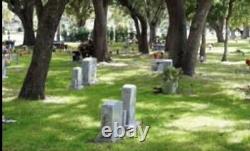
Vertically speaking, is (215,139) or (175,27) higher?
(175,27)

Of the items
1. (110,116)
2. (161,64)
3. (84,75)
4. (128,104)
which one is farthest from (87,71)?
(110,116)

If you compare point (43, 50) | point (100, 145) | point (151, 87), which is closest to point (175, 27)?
point (151, 87)

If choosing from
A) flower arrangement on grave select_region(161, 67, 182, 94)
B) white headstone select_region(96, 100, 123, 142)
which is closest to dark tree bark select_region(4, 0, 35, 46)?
flower arrangement on grave select_region(161, 67, 182, 94)

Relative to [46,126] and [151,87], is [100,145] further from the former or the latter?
[151,87]

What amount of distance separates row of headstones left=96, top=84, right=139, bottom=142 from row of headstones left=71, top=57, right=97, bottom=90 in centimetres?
627

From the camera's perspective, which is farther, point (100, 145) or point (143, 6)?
point (143, 6)

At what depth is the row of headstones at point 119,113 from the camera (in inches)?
400

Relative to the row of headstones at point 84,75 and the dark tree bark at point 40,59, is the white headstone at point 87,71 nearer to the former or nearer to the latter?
the row of headstones at point 84,75

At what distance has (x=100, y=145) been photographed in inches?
391

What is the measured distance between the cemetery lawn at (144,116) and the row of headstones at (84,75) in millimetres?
293

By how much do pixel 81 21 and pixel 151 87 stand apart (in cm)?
4869

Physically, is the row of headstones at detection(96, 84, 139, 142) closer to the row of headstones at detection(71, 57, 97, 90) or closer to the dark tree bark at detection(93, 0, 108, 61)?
the row of headstones at detection(71, 57, 97, 90)

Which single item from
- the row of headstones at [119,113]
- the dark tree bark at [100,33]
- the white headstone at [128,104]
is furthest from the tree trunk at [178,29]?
the white headstone at [128,104]

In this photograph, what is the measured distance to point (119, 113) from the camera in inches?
412
